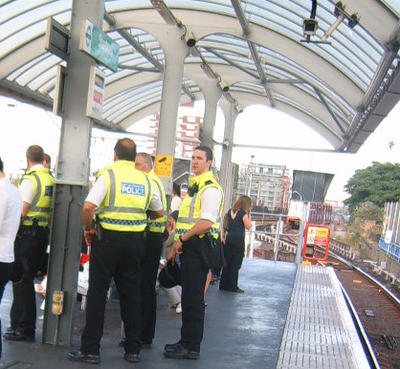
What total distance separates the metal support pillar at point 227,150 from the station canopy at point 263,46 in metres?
1.02

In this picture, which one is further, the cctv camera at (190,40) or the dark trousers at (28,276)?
the cctv camera at (190,40)

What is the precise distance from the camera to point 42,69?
59.0 feet

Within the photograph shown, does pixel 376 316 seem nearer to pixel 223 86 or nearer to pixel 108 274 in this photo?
pixel 223 86

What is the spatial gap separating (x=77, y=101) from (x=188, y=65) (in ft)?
41.6

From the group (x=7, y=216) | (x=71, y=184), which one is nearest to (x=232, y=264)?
(x=71, y=184)

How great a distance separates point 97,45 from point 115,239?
1.89 meters

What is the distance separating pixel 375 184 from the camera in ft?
228

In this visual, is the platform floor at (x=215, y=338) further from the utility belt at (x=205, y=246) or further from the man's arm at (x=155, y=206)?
the man's arm at (x=155, y=206)

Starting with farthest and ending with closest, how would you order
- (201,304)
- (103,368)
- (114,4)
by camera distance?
1. (114,4)
2. (201,304)
3. (103,368)

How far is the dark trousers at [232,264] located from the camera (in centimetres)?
1064

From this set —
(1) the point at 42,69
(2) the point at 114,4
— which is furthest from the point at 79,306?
(1) the point at 42,69

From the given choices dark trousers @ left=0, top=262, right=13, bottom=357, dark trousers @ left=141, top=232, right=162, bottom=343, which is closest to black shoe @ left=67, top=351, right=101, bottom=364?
dark trousers @ left=141, top=232, right=162, bottom=343

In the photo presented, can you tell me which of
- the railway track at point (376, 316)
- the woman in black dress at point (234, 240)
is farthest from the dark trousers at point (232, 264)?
the railway track at point (376, 316)

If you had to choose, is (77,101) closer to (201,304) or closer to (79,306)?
(201,304)
